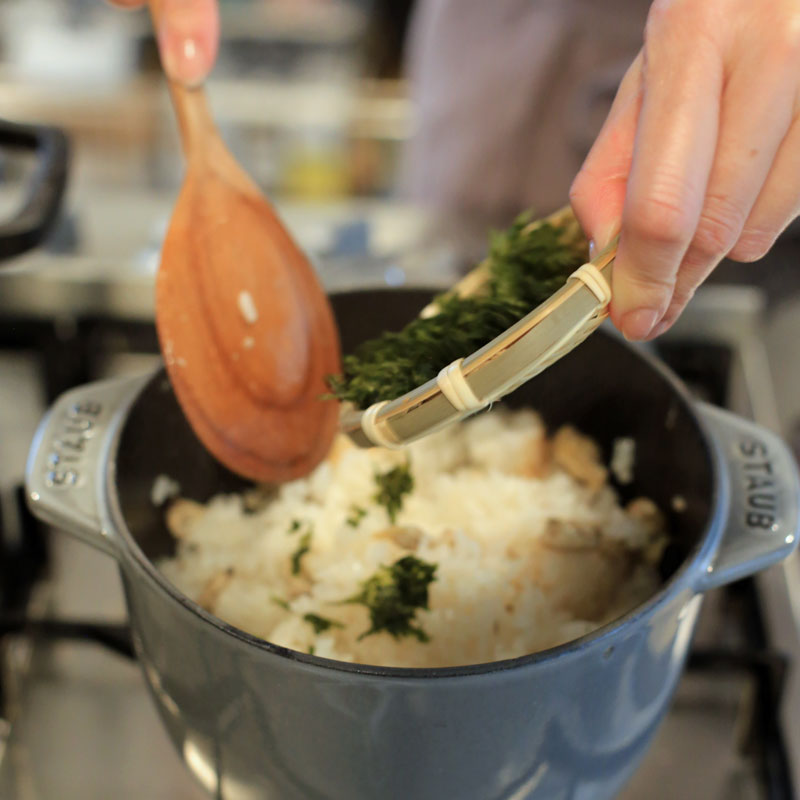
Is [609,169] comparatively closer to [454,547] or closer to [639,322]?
[639,322]

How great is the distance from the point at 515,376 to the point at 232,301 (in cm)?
31

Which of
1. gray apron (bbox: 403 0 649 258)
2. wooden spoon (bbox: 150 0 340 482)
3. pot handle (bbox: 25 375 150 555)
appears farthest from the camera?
gray apron (bbox: 403 0 649 258)

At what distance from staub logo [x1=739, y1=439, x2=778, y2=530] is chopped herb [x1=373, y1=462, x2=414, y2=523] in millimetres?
247

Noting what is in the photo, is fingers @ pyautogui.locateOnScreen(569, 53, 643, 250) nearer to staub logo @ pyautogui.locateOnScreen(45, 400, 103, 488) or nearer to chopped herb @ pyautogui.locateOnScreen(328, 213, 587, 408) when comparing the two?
chopped herb @ pyautogui.locateOnScreen(328, 213, 587, 408)

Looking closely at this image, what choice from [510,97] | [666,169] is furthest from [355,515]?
[510,97]

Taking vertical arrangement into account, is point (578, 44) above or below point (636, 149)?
below

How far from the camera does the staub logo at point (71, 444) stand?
0.51m

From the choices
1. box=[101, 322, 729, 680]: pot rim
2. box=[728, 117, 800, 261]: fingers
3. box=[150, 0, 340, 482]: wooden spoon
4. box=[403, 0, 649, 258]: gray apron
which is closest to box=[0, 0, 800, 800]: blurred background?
box=[403, 0, 649, 258]: gray apron

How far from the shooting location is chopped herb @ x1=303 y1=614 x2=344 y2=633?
552 millimetres

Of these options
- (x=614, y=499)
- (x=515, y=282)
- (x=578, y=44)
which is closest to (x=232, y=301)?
(x=515, y=282)

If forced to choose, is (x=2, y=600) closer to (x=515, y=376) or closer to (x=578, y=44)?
(x=515, y=376)

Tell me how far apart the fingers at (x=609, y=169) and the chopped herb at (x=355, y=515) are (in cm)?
31

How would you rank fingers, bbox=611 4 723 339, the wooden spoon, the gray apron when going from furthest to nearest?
the gray apron < the wooden spoon < fingers, bbox=611 4 723 339

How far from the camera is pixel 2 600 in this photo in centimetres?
75
